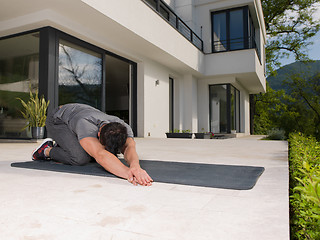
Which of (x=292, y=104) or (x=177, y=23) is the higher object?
(x=177, y=23)

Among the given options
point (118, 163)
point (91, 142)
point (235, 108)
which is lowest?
point (118, 163)

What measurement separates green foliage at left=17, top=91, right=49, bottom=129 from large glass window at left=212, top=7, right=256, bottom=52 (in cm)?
789

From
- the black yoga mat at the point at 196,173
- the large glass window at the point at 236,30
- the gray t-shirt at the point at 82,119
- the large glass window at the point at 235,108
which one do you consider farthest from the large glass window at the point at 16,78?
the large glass window at the point at 235,108

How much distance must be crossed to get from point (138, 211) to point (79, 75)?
18.4ft

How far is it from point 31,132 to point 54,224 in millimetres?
5219

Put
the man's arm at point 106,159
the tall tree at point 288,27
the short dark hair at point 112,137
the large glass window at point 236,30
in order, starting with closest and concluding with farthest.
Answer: the man's arm at point 106,159 → the short dark hair at point 112,137 → the large glass window at point 236,30 → the tall tree at point 288,27

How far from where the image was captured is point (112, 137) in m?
2.06

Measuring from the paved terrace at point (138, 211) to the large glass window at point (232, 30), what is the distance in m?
9.94

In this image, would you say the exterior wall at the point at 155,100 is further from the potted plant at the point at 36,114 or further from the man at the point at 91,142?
the man at the point at 91,142

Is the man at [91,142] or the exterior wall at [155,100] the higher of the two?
the exterior wall at [155,100]

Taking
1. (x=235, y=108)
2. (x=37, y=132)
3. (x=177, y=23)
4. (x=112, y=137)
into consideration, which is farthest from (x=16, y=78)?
(x=235, y=108)

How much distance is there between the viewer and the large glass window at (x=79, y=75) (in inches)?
235

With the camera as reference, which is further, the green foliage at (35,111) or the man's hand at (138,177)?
the green foliage at (35,111)

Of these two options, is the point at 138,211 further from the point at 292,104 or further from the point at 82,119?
the point at 292,104
